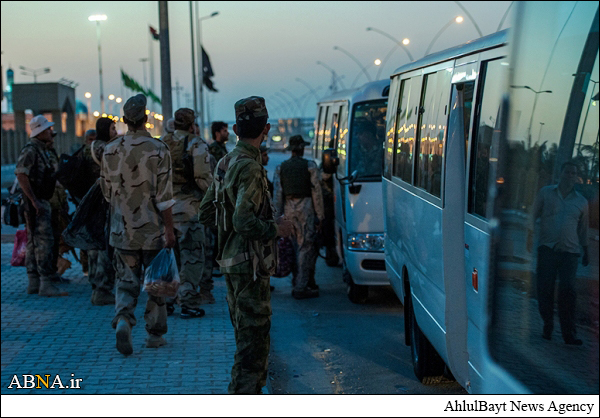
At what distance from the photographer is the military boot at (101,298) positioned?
902cm

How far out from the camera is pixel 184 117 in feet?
27.0

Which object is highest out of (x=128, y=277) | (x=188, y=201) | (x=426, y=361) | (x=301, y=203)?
(x=188, y=201)

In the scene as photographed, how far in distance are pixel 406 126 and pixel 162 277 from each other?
2.45 metres

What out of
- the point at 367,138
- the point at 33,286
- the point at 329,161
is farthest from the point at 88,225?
the point at 367,138

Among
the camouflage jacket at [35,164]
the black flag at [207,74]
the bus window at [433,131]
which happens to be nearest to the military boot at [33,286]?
the camouflage jacket at [35,164]

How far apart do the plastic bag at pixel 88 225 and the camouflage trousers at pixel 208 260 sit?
5.38 feet

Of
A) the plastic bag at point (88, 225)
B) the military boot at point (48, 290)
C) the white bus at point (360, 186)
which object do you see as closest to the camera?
the plastic bag at point (88, 225)

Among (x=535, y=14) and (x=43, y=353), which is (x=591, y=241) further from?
(x=43, y=353)

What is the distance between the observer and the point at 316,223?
398 inches

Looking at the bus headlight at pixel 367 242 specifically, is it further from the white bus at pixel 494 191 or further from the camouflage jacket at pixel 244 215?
the camouflage jacket at pixel 244 215

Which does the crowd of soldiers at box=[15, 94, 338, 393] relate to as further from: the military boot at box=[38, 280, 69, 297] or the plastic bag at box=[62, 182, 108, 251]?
the plastic bag at box=[62, 182, 108, 251]

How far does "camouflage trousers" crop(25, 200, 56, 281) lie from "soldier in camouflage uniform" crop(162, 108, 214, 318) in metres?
1.90

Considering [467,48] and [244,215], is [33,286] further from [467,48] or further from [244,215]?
[467,48]

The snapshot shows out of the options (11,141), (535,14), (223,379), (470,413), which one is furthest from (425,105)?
(11,141)
